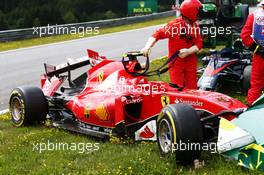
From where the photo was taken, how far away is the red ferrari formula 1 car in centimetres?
527

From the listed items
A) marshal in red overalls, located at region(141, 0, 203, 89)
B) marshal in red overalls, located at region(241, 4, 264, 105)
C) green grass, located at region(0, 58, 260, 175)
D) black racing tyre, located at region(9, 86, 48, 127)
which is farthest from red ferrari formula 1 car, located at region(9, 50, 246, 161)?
marshal in red overalls, located at region(241, 4, 264, 105)

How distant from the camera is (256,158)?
477 cm

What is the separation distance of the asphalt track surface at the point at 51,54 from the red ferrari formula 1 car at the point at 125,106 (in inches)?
85.7

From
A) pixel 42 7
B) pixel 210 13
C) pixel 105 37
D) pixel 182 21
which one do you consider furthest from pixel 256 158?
pixel 42 7

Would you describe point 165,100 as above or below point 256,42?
below

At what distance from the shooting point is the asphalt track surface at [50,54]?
12.7 metres

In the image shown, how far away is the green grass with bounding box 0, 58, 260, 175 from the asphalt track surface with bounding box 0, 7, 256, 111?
125 inches

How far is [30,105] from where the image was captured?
298 inches

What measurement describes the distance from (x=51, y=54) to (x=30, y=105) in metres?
11.0

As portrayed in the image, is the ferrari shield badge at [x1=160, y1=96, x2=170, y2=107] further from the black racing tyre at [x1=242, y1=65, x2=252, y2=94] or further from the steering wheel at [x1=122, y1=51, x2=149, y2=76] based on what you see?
the black racing tyre at [x1=242, y1=65, x2=252, y2=94]

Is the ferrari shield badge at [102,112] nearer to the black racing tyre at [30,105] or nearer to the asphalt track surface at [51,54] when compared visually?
the black racing tyre at [30,105]

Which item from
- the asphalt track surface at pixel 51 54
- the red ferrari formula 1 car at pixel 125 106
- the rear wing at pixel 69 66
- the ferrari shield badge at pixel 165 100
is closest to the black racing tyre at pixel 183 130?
the red ferrari formula 1 car at pixel 125 106

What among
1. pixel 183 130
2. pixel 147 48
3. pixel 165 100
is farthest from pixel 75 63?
pixel 183 130

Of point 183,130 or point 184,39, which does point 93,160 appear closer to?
point 183,130
